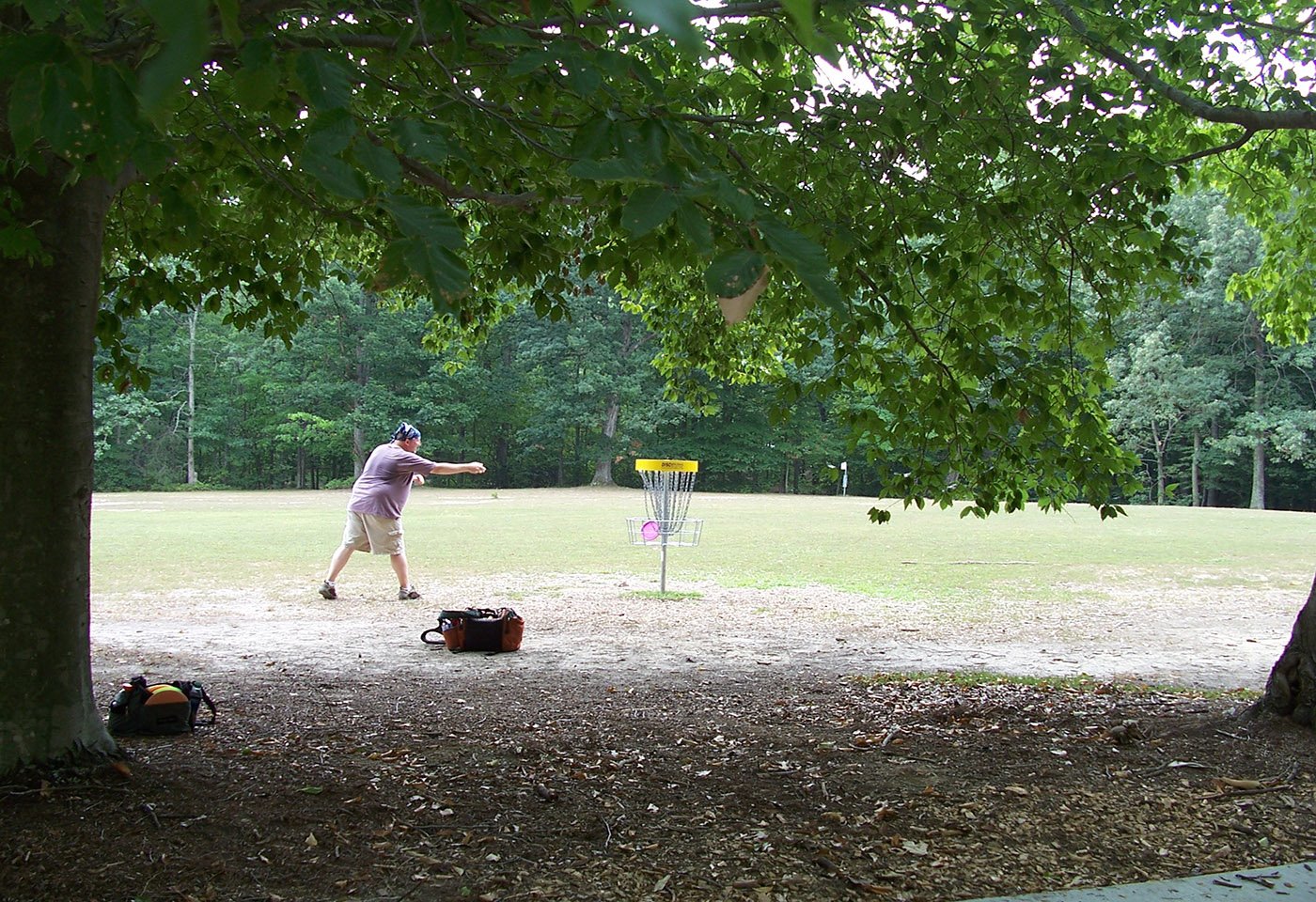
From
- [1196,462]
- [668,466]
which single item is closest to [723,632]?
[668,466]

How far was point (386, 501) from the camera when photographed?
10.3 metres

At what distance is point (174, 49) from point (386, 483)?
31.7 ft

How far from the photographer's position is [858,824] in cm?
390

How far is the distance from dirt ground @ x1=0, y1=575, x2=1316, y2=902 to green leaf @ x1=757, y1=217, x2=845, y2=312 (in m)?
2.35

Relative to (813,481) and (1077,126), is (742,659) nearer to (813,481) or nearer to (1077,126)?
(1077,126)

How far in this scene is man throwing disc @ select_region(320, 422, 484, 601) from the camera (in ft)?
33.8

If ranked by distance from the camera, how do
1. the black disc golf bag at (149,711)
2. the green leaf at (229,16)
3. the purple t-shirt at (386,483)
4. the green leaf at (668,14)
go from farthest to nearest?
the purple t-shirt at (386,483)
the black disc golf bag at (149,711)
the green leaf at (229,16)
the green leaf at (668,14)

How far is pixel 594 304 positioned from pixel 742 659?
45.4 metres

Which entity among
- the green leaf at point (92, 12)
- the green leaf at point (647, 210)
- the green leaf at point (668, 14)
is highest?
the green leaf at point (92, 12)

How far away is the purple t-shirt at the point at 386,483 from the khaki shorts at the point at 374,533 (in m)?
0.07

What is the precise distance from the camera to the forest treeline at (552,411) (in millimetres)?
46188

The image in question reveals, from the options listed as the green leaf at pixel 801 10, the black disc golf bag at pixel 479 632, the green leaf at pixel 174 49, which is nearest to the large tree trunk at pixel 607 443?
the black disc golf bag at pixel 479 632

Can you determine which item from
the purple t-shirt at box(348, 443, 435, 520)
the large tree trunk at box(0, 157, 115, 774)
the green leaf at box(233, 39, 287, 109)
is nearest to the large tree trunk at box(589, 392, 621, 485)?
the purple t-shirt at box(348, 443, 435, 520)

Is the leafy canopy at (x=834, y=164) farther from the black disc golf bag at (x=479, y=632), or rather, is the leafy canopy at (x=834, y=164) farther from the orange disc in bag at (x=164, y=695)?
the black disc golf bag at (x=479, y=632)
